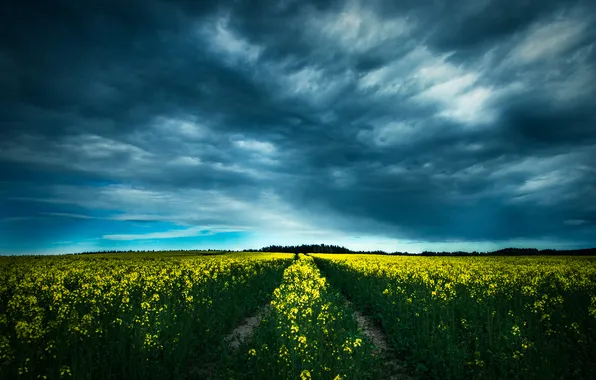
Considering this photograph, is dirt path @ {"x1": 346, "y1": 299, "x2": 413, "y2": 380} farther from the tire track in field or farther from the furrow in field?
the furrow in field

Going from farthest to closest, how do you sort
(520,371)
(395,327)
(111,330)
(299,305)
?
(395,327) → (299,305) → (111,330) → (520,371)

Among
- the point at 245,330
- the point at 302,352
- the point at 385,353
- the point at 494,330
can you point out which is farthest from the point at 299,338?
the point at 245,330

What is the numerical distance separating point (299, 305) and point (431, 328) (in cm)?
446

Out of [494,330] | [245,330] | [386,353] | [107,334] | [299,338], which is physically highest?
[299,338]

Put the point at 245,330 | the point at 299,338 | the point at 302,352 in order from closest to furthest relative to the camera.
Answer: the point at 299,338, the point at 302,352, the point at 245,330

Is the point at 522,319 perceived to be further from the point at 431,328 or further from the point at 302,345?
the point at 302,345

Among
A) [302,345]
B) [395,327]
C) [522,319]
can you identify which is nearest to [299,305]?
[302,345]

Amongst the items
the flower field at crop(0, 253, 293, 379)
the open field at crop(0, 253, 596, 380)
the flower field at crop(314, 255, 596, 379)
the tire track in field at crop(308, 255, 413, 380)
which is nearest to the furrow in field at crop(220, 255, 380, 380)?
the open field at crop(0, 253, 596, 380)

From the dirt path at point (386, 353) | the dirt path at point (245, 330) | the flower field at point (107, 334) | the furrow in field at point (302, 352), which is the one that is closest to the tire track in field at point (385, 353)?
the dirt path at point (386, 353)

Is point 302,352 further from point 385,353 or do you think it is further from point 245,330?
point 245,330

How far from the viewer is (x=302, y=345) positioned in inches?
298

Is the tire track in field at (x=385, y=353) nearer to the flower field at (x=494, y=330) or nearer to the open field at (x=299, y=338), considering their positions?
the open field at (x=299, y=338)

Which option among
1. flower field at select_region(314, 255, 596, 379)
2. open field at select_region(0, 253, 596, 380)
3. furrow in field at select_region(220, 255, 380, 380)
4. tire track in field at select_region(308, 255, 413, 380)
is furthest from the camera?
tire track in field at select_region(308, 255, 413, 380)

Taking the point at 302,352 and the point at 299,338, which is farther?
the point at 302,352
